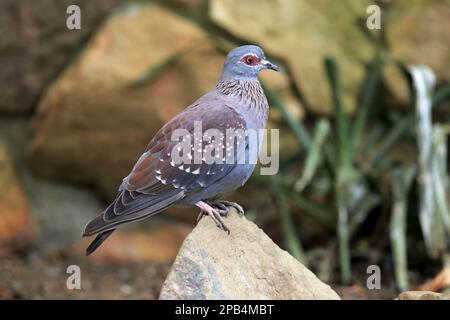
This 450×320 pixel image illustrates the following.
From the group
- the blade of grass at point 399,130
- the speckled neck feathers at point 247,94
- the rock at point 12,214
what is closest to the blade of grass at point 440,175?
the blade of grass at point 399,130

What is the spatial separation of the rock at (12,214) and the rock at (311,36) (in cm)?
186

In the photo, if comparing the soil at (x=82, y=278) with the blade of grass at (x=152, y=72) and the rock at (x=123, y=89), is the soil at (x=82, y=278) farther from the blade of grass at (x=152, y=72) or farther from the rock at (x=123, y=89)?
the blade of grass at (x=152, y=72)

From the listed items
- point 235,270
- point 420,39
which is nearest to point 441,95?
point 420,39

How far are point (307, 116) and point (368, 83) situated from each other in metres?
0.51

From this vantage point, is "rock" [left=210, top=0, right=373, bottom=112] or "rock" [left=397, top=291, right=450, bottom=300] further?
"rock" [left=210, top=0, right=373, bottom=112]

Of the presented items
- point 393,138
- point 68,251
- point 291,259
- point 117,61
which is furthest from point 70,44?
point 291,259

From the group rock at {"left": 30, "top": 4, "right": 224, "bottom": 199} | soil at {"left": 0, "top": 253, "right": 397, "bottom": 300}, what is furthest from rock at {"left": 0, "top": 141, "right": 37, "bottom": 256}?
rock at {"left": 30, "top": 4, "right": 224, "bottom": 199}

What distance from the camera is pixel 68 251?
575 cm

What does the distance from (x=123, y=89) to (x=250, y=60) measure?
2.01m

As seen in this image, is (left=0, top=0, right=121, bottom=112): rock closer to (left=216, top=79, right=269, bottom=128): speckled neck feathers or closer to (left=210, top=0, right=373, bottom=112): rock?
(left=210, top=0, right=373, bottom=112): rock

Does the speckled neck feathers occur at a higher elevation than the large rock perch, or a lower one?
higher

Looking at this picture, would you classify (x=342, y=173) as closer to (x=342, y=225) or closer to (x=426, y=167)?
(x=342, y=225)

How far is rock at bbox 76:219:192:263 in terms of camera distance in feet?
18.9

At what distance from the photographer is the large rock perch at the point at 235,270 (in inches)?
121
